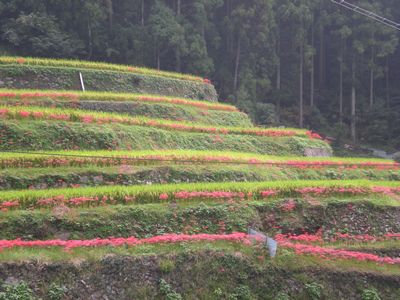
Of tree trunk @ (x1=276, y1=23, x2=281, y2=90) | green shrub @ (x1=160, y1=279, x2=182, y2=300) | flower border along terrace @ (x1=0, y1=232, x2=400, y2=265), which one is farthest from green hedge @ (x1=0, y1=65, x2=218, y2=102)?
tree trunk @ (x1=276, y1=23, x2=281, y2=90)

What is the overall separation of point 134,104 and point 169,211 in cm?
1096

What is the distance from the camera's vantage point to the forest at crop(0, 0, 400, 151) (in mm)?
37031

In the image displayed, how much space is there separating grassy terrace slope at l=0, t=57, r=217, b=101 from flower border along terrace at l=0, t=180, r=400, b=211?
40.9 feet

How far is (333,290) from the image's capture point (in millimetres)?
10367

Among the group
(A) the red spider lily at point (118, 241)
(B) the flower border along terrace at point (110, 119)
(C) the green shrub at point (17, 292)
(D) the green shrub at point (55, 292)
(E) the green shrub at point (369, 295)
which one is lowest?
(E) the green shrub at point (369, 295)

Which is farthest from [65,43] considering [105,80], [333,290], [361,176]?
[333,290]

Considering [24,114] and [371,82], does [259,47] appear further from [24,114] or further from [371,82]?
[24,114]

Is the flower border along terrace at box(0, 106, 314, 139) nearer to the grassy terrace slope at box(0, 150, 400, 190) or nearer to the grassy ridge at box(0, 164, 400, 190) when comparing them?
the grassy terrace slope at box(0, 150, 400, 190)

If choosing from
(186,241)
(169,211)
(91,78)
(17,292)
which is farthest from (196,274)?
(91,78)

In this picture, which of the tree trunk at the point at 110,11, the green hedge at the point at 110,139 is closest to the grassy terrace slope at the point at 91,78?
the green hedge at the point at 110,139

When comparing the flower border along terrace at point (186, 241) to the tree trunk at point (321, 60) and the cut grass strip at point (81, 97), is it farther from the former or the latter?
the tree trunk at point (321, 60)

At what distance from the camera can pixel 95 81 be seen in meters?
25.0

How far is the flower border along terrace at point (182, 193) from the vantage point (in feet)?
38.2

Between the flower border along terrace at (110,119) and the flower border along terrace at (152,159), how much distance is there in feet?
7.72
